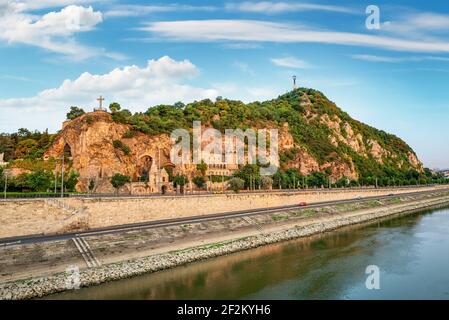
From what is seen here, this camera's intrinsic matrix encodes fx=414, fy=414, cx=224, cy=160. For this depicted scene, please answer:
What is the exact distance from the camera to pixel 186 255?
34156 mm

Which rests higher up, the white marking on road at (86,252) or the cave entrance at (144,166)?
the cave entrance at (144,166)

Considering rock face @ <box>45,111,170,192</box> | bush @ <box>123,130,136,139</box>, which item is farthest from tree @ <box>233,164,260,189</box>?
bush @ <box>123,130,136,139</box>

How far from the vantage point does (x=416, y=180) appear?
445 ft

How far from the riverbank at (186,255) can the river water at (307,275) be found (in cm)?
74

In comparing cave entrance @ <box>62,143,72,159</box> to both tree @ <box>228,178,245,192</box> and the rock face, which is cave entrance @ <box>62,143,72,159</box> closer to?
the rock face

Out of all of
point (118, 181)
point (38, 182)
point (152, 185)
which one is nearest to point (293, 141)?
point (152, 185)

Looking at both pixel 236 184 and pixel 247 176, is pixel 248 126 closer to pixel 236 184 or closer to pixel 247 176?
pixel 247 176

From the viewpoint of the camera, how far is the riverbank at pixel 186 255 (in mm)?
24969

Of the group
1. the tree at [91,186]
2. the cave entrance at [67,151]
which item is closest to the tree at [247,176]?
the tree at [91,186]

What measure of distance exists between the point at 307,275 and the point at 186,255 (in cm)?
987

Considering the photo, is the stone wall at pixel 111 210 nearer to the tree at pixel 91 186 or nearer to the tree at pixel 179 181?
the tree at pixel 179 181
